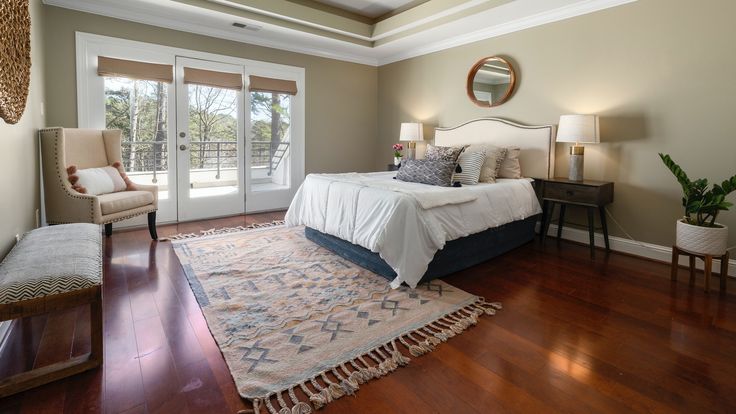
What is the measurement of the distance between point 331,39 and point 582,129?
3.24 metres

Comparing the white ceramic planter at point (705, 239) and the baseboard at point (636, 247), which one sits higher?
the white ceramic planter at point (705, 239)

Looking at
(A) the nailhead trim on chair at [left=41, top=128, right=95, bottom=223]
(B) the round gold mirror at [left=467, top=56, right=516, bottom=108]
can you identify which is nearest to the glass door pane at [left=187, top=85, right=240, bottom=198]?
(A) the nailhead trim on chair at [left=41, top=128, right=95, bottom=223]

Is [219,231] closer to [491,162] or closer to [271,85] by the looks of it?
[271,85]

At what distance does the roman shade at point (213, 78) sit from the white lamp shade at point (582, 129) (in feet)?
12.6

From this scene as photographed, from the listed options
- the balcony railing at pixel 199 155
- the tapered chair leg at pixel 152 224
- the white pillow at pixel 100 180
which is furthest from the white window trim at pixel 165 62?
the tapered chair leg at pixel 152 224

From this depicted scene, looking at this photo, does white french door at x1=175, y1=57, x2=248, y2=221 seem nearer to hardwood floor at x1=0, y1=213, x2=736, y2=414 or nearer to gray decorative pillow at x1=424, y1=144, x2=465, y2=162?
hardwood floor at x1=0, y1=213, x2=736, y2=414

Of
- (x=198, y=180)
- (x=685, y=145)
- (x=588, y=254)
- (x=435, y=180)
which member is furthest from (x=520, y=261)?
(x=198, y=180)

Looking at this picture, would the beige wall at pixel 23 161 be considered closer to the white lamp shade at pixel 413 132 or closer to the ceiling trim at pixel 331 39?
the ceiling trim at pixel 331 39

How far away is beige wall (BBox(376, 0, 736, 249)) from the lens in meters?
2.99

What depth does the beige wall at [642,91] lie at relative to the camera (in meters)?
2.99

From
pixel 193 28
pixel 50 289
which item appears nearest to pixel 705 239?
pixel 50 289

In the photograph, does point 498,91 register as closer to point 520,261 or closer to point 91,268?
point 520,261

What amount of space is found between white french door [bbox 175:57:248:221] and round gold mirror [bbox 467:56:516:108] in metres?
2.96

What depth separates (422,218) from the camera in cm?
264
